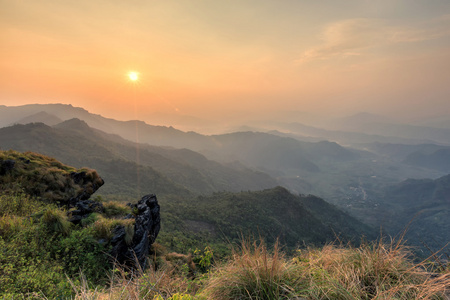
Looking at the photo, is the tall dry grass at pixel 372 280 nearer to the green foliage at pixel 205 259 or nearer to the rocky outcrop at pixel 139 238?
the green foliage at pixel 205 259

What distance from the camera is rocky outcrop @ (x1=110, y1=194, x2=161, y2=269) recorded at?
866 cm

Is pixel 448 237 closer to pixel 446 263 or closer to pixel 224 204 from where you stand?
pixel 224 204

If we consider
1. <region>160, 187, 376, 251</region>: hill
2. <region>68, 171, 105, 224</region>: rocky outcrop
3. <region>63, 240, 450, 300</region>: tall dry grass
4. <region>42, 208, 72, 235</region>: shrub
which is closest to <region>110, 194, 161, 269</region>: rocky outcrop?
<region>42, 208, 72, 235</region>: shrub

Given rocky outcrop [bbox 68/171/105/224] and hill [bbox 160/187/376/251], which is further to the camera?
hill [bbox 160/187/376/251]

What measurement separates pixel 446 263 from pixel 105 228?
11.3 m

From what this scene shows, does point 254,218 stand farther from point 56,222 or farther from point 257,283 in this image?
point 257,283

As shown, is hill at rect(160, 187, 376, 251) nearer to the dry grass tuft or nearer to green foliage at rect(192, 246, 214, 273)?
green foliage at rect(192, 246, 214, 273)

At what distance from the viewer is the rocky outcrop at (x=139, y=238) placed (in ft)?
28.4

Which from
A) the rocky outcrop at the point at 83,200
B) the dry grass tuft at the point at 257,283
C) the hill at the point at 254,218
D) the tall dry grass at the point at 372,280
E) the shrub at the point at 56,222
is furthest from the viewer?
the hill at the point at 254,218

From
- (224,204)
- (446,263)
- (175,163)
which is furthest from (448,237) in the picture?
(446,263)

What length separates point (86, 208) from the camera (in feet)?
35.3

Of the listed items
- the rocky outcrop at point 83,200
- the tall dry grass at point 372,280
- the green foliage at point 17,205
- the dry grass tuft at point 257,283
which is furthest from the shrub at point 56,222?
the tall dry grass at point 372,280

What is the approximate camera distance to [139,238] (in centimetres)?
991

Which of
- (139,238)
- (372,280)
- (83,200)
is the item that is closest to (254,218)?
(83,200)
